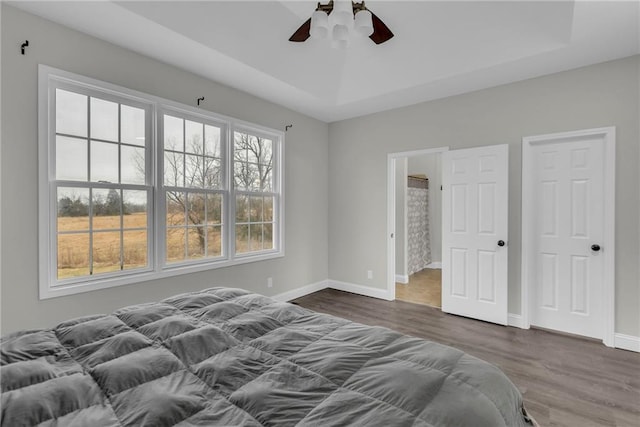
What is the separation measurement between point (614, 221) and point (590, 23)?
1773 millimetres

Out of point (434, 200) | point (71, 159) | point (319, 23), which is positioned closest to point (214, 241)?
point (71, 159)

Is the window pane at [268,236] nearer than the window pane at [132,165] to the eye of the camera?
No

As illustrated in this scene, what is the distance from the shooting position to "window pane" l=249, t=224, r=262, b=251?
4016 millimetres

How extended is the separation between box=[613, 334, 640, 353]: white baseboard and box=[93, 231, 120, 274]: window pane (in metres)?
4.63

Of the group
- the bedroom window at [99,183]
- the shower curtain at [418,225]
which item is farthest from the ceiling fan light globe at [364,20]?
the shower curtain at [418,225]

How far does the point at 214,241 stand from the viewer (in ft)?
11.7

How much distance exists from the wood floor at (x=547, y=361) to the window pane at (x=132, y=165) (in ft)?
8.28

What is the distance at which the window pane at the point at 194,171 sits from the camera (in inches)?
130

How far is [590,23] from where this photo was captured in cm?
248

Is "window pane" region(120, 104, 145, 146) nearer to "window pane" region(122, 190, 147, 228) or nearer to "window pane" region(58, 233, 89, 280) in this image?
"window pane" region(122, 190, 147, 228)

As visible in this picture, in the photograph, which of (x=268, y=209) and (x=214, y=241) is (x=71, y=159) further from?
(x=268, y=209)

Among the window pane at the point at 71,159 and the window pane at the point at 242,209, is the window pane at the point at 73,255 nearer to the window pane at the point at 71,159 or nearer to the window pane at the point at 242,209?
the window pane at the point at 71,159

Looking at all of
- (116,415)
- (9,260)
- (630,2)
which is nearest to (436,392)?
(116,415)

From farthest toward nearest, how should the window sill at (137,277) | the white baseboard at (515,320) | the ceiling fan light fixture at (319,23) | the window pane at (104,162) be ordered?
1. the white baseboard at (515,320)
2. the window pane at (104,162)
3. the window sill at (137,277)
4. the ceiling fan light fixture at (319,23)
